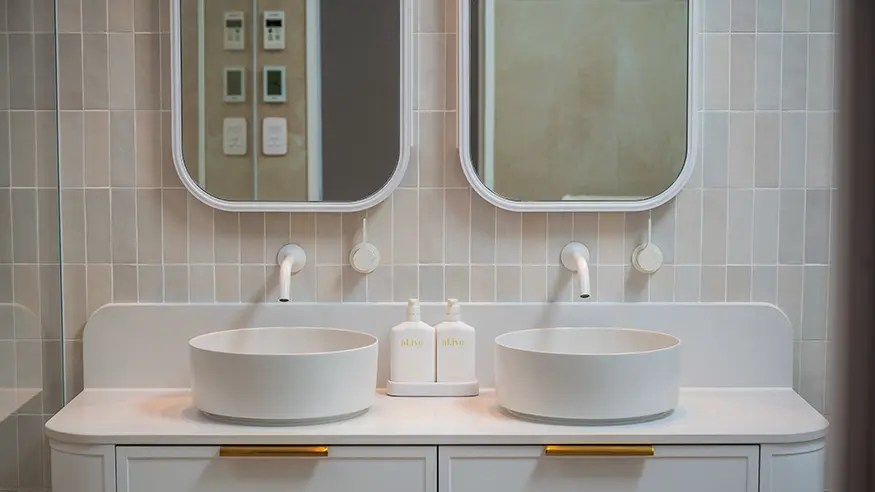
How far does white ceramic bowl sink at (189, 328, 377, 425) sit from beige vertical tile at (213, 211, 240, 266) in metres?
0.30

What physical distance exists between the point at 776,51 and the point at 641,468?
898mm

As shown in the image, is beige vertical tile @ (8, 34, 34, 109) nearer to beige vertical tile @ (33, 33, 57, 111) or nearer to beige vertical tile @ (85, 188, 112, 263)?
beige vertical tile @ (33, 33, 57, 111)

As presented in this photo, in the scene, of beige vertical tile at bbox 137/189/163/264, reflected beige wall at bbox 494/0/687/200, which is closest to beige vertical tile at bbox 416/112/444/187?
reflected beige wall at bbox 494/0/687/200

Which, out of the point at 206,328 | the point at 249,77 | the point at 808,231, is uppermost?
the point at 249,77

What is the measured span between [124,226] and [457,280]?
2.28 feet

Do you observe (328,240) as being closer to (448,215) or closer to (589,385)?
(448,215)

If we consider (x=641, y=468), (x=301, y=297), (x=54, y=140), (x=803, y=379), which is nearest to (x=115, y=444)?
(x=301, y=297)

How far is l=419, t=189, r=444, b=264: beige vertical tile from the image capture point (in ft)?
6.04

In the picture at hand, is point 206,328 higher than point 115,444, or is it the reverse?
point 206,328

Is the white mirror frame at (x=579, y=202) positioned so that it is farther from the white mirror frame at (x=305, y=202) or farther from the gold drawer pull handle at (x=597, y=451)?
the gold drawer pull handle at (x=597, y=451)

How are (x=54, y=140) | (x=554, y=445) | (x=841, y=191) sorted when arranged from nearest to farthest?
(x=841, y=191)
(x=554, y=445)
(x=54, y=140)

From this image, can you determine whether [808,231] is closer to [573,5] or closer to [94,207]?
[573,5]

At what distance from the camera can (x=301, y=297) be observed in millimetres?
1861

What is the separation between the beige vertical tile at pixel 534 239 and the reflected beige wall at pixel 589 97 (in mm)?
46
